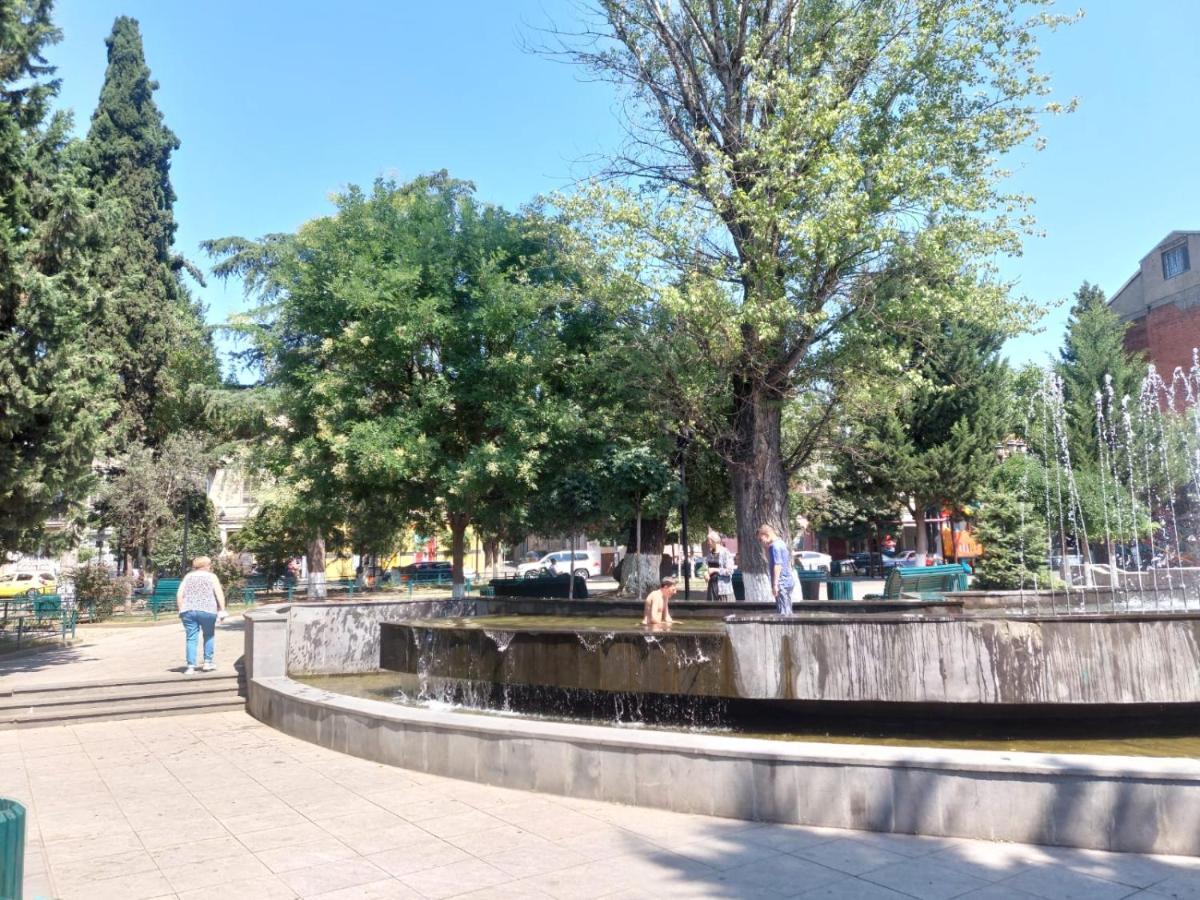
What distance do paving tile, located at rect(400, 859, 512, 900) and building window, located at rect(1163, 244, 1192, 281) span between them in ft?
178

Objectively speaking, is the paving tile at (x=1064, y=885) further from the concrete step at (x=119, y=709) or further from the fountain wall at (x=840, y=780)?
the concrete step at (x=119, y=709)

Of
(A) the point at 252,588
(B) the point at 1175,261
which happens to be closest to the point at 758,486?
(A) the point at 252,588

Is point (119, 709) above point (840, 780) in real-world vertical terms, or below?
below

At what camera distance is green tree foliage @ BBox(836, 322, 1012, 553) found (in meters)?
35.0

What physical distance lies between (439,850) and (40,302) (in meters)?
11.5

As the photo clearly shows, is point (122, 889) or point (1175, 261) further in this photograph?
point (1175, 261)

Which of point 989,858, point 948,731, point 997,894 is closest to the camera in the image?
point 997,894

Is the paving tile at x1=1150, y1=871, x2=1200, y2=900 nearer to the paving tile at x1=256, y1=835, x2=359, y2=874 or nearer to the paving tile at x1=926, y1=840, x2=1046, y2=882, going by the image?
the paving tile at x1=926, y1=840, x2=1046, y2=882

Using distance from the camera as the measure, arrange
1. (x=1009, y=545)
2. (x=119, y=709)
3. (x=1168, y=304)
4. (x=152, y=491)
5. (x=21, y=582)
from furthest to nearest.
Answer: (x=1168, y=304) < (x=21, y=582) < (x=152, y=491) < (x=1009, y=545) < (x=119, y=709)

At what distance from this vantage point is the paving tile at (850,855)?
4.82 metres

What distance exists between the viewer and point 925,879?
4.61 m

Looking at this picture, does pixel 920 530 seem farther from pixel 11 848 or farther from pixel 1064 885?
pixel 11 848

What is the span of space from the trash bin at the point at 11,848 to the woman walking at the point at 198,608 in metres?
8.62

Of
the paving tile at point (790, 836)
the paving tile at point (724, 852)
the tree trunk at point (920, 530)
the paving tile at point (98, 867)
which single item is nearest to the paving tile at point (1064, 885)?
the paving tile at point (790, 836)
